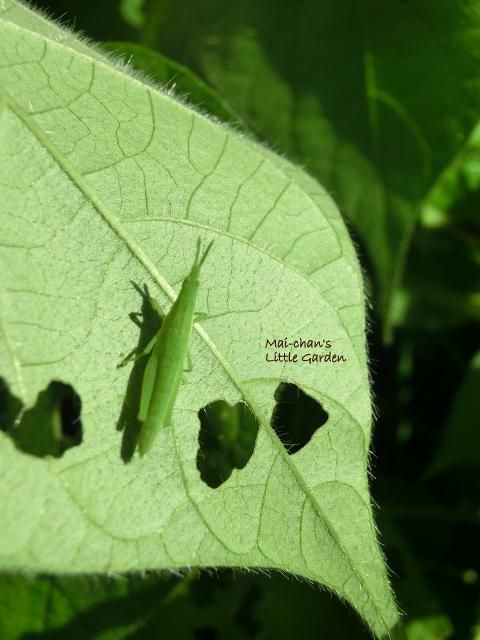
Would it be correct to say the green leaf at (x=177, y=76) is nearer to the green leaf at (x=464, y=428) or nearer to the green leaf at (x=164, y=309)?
the green leaf at (x=164, y=309)

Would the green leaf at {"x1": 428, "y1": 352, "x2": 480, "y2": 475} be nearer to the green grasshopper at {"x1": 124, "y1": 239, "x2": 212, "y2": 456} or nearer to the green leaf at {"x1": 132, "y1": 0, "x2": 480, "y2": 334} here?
the green leaf at {"x1": 132, "y1": 0, "x2": 480, "y2": 334}

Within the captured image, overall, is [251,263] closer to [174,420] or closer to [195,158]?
Result: [195,158]

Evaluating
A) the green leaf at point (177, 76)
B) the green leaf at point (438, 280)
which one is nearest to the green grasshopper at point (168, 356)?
the green leaf at point (177, 76)

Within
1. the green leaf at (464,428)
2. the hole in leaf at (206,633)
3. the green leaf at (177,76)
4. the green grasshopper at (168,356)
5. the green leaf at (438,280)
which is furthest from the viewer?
the green leaf at (438,280)

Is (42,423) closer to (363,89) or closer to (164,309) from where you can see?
(164,309)

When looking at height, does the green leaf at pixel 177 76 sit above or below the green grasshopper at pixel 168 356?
above

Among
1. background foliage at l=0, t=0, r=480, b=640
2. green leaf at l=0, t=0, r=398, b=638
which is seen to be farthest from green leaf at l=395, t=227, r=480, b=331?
green leaf at l=0, t=0, r=398, b=638
